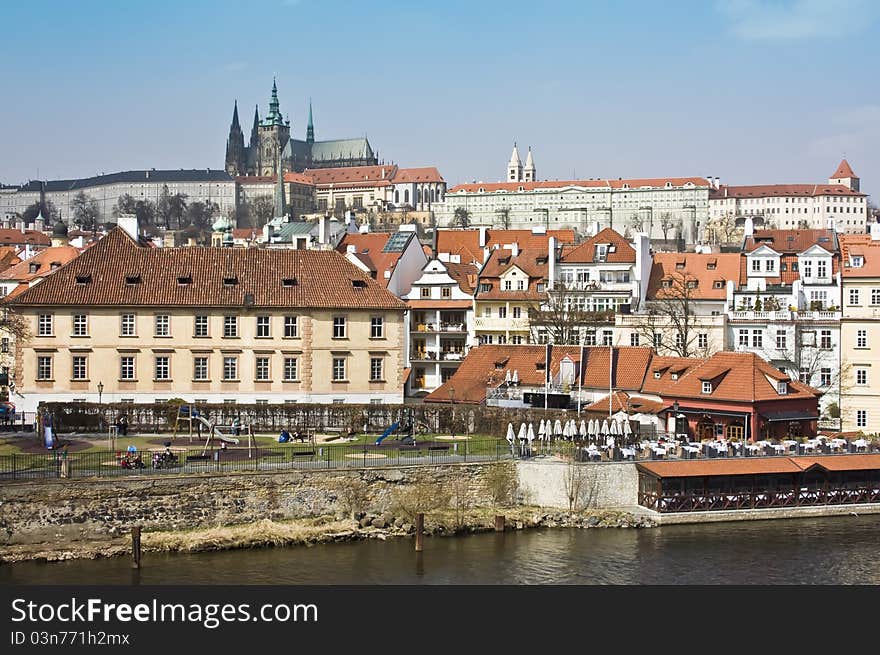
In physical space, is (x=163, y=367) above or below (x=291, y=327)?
below

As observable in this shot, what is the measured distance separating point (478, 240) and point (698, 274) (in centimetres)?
1841

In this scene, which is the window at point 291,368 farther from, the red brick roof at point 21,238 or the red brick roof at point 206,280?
the red brick roof at point 21,238

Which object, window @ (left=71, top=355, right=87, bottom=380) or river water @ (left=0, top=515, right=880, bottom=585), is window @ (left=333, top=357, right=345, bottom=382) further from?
river water @ (left=0, top=515, right=880, bottom=585)

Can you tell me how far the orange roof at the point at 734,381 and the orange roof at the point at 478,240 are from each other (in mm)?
24713

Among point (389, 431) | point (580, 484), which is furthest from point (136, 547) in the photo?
point (580, 484)

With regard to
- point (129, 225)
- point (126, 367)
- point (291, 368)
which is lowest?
point (291, 368)

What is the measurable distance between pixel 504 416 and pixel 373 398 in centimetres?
750

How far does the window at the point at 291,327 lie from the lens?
55938mm

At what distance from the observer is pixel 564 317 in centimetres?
6694

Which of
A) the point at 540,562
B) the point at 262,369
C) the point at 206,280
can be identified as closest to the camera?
the point at 540,562

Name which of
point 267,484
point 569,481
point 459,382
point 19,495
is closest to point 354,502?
point 267,484

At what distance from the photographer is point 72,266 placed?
56.6 meters

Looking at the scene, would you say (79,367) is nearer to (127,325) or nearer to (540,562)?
(127,325)

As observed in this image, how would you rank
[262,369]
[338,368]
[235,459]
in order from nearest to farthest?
[235,459]
[262,369]
[338,368]
